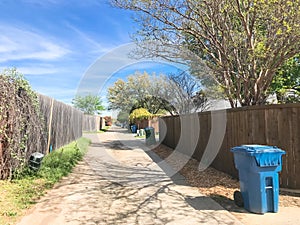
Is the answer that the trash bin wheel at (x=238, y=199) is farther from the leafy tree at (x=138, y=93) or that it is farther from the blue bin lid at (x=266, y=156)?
the leafy tree at (x=138, y=93)

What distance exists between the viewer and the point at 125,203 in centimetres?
405

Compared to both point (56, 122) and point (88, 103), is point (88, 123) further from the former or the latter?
point (88, 103)

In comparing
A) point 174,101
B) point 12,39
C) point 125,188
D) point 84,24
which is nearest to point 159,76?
point 174,101

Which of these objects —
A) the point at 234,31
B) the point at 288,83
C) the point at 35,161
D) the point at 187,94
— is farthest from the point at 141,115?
the point at 35,161

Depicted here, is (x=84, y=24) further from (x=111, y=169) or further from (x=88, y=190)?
(x=88, y=190)

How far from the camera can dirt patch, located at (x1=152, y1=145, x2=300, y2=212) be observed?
394cm

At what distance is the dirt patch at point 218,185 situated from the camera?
12.9ft

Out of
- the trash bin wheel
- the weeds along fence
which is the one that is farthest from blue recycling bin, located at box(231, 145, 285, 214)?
the weeds along fence

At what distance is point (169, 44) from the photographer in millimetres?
7785

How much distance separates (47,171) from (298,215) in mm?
5593

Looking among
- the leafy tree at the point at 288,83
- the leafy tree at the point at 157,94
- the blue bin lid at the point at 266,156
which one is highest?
the leafy tree at the point at 157,94

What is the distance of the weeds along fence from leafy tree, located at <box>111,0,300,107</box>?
4.05m

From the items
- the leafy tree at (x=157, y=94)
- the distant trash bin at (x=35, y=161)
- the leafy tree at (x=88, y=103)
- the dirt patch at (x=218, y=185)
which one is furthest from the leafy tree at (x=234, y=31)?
the leafy tree at (x=88, y=103)

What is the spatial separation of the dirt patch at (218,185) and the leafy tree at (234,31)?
2452mm
